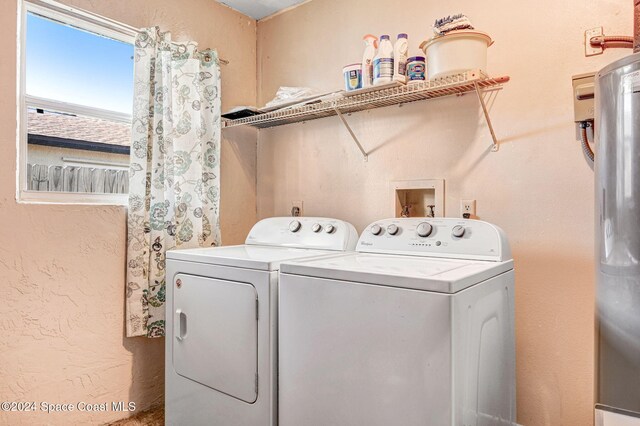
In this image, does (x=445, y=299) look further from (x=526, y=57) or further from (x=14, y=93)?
(x=14, y=93)

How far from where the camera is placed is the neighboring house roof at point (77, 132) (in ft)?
6.28

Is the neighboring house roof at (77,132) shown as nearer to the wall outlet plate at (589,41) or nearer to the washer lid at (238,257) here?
the washer lid at (238,257)

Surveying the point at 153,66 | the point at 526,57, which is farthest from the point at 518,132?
the point at 153,66

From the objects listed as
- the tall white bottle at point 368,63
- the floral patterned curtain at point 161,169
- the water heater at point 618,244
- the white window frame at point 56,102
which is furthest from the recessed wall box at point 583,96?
the white window frame at point 56,102

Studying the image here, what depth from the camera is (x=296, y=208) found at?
2631mm

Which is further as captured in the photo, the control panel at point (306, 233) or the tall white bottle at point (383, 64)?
the control panel at point (306, 233)

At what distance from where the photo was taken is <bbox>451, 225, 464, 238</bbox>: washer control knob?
1661 mm

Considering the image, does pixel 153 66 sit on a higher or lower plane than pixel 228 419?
higher

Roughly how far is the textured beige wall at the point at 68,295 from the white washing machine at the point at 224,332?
0.36 m

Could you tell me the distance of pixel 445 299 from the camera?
1110 millimetres

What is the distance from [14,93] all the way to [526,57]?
89.1 inches

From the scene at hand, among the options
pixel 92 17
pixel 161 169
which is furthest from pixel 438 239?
pixel 92 17

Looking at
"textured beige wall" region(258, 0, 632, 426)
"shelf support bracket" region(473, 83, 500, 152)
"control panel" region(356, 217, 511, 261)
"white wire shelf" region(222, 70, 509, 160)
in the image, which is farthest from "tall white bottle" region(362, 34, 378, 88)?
"control panel" region(356, 217, 511, 261)

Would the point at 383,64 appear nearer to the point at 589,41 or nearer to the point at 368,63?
the point at 368,63
